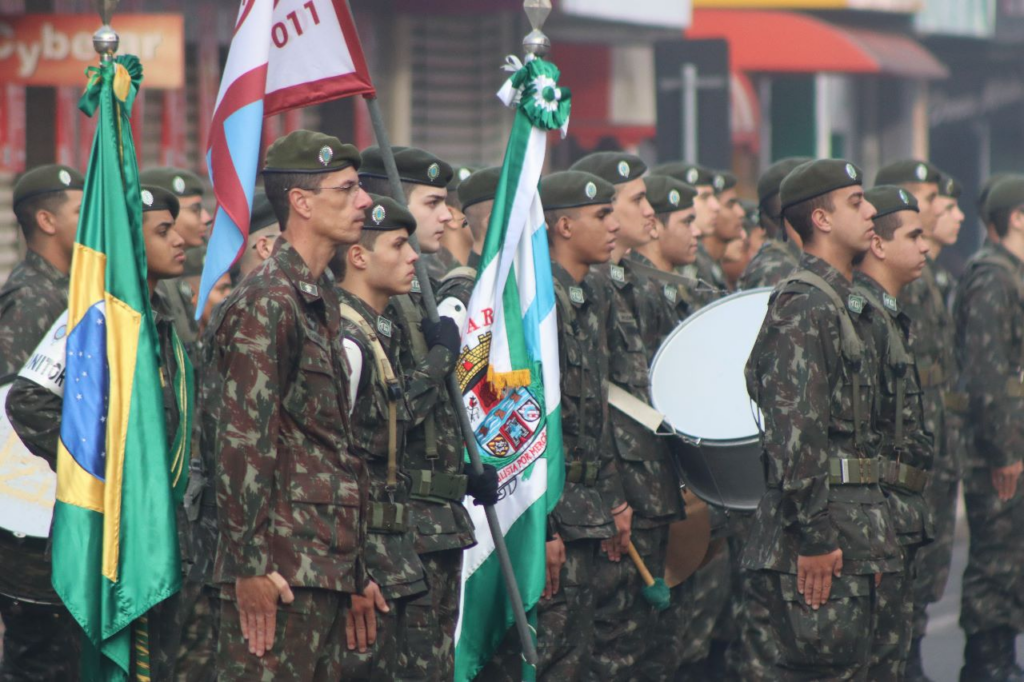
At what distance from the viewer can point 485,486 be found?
19.8 ft

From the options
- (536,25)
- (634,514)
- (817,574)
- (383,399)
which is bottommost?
(634,514)

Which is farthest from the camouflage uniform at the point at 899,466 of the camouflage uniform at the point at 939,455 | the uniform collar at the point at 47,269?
the uniform collar at the point at 47,269

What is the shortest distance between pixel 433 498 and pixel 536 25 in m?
1.70

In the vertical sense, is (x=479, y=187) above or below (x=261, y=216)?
above

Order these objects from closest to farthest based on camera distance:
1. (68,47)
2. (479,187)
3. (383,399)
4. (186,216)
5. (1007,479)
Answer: (383,399)
(479,187)
(186,216)
(1007,479)
(68,47)

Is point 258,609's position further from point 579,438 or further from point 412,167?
point 579,438

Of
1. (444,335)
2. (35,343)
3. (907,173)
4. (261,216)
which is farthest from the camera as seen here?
(907,173)

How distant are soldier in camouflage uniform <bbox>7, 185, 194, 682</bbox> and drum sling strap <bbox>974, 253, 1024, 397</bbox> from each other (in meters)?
4.48

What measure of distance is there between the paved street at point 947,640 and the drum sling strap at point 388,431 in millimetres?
4089

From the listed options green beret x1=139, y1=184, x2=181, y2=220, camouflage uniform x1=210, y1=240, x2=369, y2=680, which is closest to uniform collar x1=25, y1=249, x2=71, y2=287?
green beret x1=139, y1=184, x2=181, y2=220

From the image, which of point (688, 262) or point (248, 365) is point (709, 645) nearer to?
point (688, 262)

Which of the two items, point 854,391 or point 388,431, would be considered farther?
point 854,391

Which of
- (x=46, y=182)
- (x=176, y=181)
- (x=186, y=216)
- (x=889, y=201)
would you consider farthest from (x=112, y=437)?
(x=889, y=201)

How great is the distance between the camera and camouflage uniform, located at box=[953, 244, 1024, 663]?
8.92m
